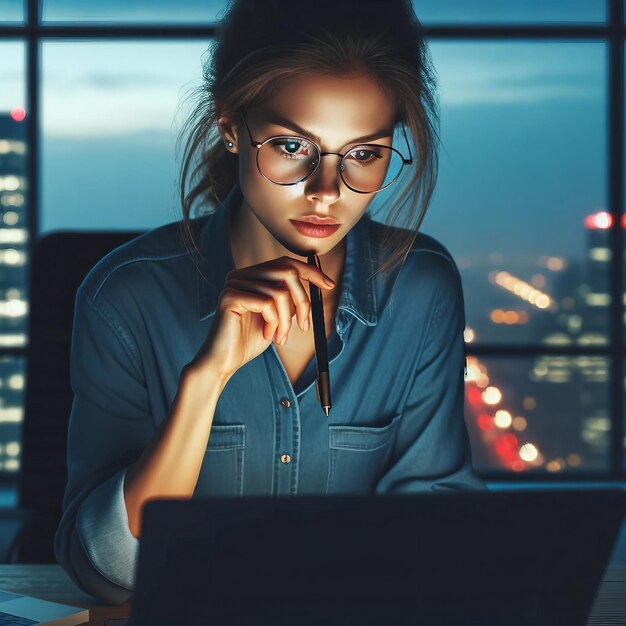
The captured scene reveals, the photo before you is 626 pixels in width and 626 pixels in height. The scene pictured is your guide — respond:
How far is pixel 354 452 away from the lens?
1.44 m

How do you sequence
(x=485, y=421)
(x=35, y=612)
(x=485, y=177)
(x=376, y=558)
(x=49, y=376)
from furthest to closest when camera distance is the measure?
(x=485, y=421) → (x=485, y=177) → (x=49, y=376) → (x=35, y=612) → (x=376, y=558)

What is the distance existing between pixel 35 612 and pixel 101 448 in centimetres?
32

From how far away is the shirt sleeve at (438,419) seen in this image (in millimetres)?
1403

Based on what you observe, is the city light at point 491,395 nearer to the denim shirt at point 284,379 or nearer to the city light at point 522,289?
the city light at point 522,289

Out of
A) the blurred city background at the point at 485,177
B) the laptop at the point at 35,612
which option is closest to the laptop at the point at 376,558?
the laptop at the point at 35,612

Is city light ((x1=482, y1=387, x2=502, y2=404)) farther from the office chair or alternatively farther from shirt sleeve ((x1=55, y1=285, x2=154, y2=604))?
shirt sleeve ((x1=55, y1=285, x2=154, y2=604))

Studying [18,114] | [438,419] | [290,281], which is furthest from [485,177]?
[290,281]

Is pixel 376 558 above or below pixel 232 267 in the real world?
below

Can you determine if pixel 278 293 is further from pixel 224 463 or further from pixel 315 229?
pixel 224 463

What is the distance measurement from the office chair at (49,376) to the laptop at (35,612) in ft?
1.99

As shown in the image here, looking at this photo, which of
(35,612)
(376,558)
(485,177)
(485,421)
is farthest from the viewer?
(485,421)

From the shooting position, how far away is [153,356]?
4.61ft

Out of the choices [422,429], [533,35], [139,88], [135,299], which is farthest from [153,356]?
[533,35]

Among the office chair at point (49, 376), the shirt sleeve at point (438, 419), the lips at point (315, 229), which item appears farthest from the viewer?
the office chair at point (49, 376)
